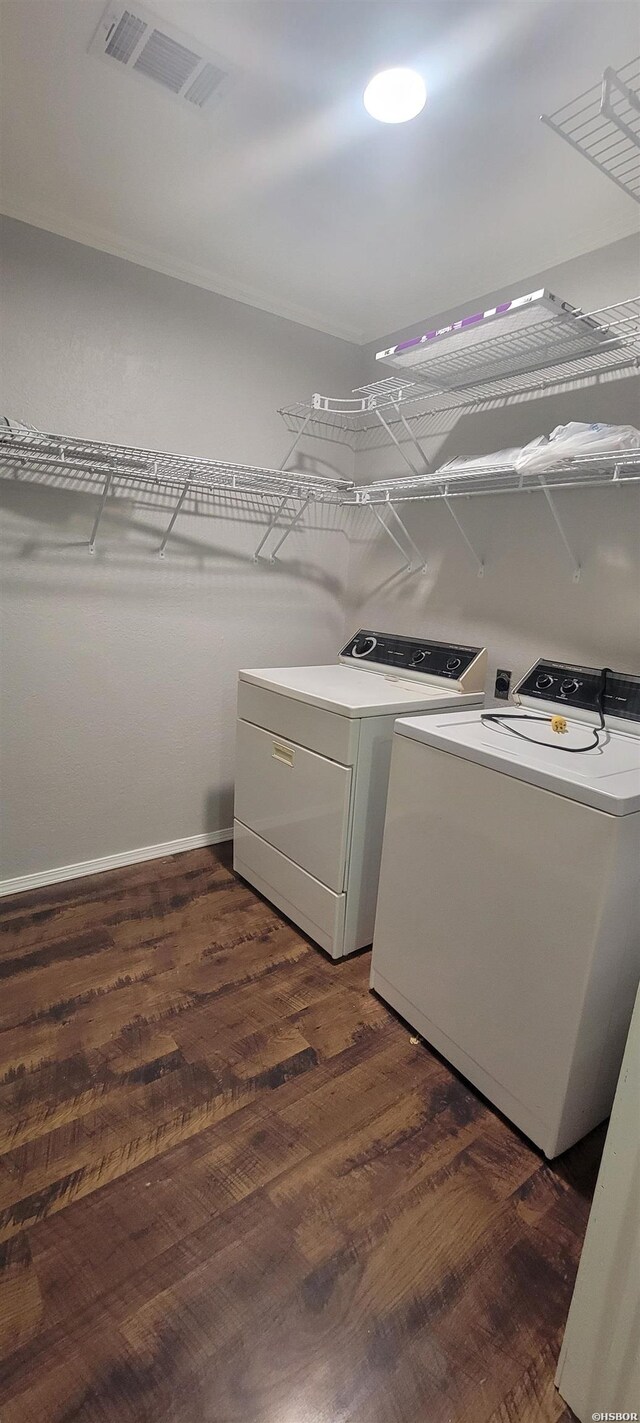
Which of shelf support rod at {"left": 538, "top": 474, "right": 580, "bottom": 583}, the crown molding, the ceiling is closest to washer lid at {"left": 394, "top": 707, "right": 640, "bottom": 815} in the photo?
shelf support rod at {"left": 538, "top": 474, "right": 580, "bottom": 583}

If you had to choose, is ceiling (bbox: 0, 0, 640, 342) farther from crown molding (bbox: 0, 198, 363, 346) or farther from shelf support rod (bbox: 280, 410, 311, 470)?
shelf support rod (bbox: 280, 410, 311, 470)

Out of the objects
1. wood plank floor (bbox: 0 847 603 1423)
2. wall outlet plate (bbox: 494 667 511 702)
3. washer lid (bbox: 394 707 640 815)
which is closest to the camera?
wood plank floor (bbox: 0 847 603 1423)

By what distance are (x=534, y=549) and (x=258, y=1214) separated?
6.22 ft

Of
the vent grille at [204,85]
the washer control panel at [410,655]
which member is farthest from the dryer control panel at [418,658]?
the vent grille at [204,85]

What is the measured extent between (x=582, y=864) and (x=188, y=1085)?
1.04 meters

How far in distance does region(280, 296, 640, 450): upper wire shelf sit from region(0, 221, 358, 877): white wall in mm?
225

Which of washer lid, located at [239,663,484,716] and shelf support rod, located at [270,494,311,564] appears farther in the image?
shelf support rod, located at [270,494,311,564]

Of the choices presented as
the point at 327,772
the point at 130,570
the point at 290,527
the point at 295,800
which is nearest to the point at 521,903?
the point at 327,772

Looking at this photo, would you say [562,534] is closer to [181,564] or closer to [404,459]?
[404,459]

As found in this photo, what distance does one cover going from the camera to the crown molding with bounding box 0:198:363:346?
70.8 inches

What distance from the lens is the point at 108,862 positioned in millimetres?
2309

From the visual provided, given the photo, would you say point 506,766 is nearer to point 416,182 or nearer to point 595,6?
point 595,6

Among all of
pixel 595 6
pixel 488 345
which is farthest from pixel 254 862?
pixel 595 6

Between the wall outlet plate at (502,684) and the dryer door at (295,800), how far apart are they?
0.69 m
